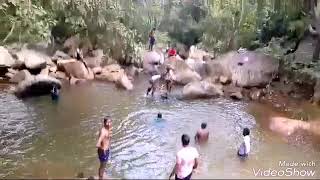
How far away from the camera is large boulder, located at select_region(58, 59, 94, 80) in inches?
795

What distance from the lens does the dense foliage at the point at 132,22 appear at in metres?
18.1

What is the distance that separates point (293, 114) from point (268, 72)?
13.1 feet

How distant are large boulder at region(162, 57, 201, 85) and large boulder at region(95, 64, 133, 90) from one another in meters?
1.96

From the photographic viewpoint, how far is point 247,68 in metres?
19.2

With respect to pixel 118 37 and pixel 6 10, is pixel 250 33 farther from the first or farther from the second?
pixel 6 10

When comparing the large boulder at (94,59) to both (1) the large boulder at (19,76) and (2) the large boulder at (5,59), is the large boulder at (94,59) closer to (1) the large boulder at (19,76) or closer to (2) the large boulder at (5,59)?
(2) the large boulder at (5,59)

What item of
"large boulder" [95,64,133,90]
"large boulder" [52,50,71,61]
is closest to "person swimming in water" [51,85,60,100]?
"large boulder" [95,64,133,90]

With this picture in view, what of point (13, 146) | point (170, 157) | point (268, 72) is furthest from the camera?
point (268, 72)

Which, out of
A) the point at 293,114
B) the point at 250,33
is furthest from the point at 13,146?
the point at 250,33

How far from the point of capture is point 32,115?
565 inches

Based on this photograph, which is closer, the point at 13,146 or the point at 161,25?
the point at 13,146

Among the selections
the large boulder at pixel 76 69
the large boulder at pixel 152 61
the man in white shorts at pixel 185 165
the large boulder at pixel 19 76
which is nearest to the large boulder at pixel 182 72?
the large boulder at pixel 152 61

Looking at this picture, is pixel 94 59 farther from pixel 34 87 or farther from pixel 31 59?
pixel 34 87

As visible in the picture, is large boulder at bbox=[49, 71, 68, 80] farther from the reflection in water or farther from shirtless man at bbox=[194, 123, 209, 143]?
shirtless man at bbox=[194, 123, 209, 143]
